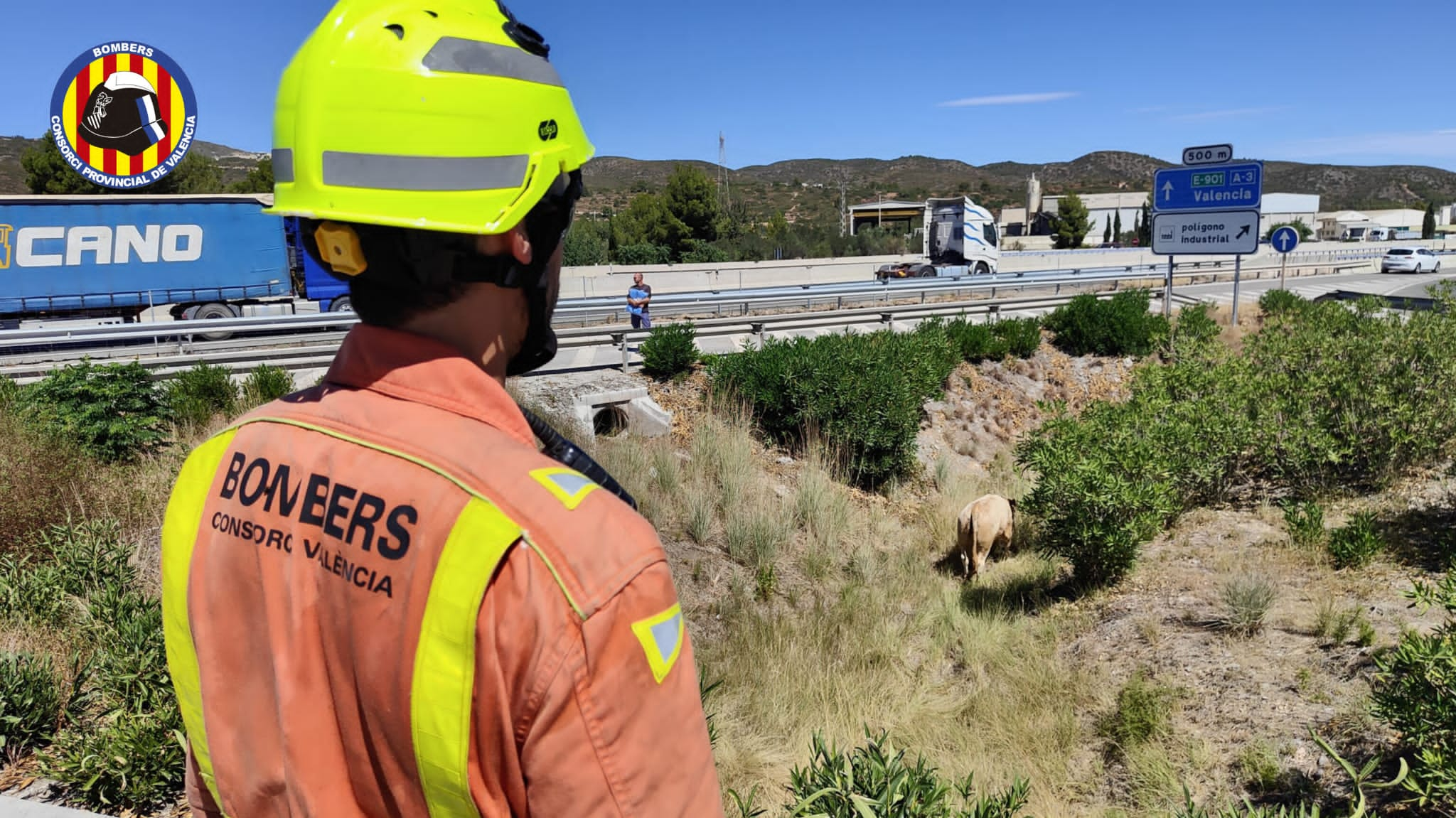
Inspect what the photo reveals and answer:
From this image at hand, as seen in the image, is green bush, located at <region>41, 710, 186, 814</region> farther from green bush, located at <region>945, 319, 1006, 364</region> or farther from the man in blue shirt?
green bush, located at <region>945, 319, 1006, 364</region>

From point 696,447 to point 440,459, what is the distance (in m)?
10.7

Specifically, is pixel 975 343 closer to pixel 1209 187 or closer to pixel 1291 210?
pixel 1209 187

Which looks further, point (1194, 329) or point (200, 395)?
point (1194, 329)

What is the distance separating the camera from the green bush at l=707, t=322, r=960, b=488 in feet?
42.9

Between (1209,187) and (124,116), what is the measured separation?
19113 millimetres

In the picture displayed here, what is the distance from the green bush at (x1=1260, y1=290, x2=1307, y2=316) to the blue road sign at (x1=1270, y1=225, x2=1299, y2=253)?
3.51 ft

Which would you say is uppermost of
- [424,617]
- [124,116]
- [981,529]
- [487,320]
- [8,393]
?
[124,116]

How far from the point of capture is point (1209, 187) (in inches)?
701

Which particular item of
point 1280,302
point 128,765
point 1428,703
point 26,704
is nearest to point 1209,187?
point 1280,302

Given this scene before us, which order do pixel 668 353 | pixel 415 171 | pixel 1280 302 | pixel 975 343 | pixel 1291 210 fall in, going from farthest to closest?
pixel 1291 210, pixel 1280 302, pixel 975 343, pixel 668 353, pixel 415 171

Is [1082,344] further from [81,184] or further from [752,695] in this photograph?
[81,184]

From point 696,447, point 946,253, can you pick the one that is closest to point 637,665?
point 696,447

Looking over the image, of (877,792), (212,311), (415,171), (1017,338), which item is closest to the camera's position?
(415,171)

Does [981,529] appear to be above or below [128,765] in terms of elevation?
below
